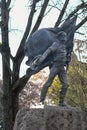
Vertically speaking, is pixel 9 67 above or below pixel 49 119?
above

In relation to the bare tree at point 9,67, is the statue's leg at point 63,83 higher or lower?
lower

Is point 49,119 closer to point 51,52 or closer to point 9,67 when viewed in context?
point 51,52

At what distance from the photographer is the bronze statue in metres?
11.0

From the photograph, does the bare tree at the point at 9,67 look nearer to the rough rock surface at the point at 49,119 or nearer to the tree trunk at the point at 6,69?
the tree trunk at the point at 6,69

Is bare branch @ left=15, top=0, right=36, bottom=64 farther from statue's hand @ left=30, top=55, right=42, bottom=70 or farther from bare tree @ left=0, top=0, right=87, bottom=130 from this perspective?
statue's hand @ left=30, top=55, right=42, bottom=70

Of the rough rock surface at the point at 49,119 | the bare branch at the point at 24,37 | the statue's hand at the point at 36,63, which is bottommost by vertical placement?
the rough rock surface at the point at 49,119

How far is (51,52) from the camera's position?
11023mm

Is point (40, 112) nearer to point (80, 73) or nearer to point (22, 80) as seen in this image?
point (22, 80)

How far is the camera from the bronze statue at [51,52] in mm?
11008

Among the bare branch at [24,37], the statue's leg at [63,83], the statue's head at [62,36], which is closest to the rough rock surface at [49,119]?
the statue's leg at [63,83]

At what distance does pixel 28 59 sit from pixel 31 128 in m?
1.85

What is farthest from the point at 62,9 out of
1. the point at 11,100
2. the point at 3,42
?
the point at 11,100

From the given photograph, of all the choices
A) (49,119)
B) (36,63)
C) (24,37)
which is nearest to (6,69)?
(24,37)

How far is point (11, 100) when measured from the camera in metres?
16.2
